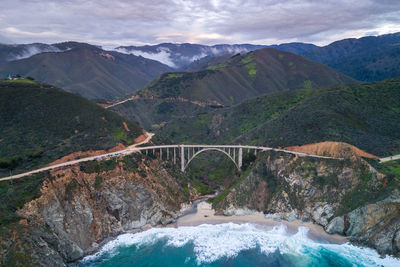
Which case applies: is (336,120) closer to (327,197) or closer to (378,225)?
(327,197)

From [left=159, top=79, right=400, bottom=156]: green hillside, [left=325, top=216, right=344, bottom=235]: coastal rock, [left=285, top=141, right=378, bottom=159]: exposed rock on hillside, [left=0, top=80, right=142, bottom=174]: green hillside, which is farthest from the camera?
[left=159, top=79, right=400, bottom=156]: green hillside

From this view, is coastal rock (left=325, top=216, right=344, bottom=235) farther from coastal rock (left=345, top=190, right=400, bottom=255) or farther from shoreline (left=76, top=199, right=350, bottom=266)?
coastal rock (left=345, top=190, right=400, bottom=255)

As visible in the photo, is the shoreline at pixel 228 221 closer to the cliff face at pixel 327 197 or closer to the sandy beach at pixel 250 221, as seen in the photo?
the sandy beach at pixel 250 221

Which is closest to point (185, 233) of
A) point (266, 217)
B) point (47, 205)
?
point (266, 217)

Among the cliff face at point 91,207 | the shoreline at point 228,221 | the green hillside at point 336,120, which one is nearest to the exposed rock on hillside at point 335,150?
the green hillside at point 336,120

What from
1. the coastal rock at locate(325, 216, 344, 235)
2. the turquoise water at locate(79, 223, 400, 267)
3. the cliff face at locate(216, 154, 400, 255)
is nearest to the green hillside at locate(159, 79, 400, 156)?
the cliff face at locate(216, 154, 400, 255)
